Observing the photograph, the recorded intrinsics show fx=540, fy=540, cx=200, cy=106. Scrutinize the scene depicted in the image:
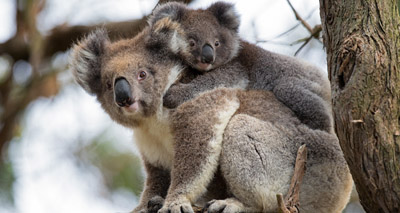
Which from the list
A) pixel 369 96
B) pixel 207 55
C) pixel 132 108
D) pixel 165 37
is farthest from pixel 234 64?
pixel 369 96

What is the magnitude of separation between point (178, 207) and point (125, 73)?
4.84ft

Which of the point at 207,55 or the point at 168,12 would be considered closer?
the point at 207,55

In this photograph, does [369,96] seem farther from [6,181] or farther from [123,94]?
[6,181]

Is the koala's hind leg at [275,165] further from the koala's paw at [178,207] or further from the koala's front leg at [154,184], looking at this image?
the koala's front leg at [154,184]

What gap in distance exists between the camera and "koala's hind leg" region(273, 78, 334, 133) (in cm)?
532

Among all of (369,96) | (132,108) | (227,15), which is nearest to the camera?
(369,96)

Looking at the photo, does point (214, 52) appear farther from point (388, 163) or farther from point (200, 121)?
point (388, 163)

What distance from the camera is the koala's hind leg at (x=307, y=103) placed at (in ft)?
17.5

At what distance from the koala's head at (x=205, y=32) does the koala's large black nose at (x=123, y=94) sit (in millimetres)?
767

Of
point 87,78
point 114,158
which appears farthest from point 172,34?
point 114,158

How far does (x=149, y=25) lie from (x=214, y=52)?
79 cm

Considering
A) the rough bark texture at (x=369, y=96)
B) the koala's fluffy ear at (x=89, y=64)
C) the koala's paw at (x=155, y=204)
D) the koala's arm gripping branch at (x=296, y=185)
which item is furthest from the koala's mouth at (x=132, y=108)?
the rough bark texture at (x=369, y=96)

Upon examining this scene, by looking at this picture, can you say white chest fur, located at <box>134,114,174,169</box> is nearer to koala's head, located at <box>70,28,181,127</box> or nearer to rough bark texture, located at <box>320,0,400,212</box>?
koala's head, located at <box>70,28,181,127</box>

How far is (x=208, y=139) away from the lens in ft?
16.5
